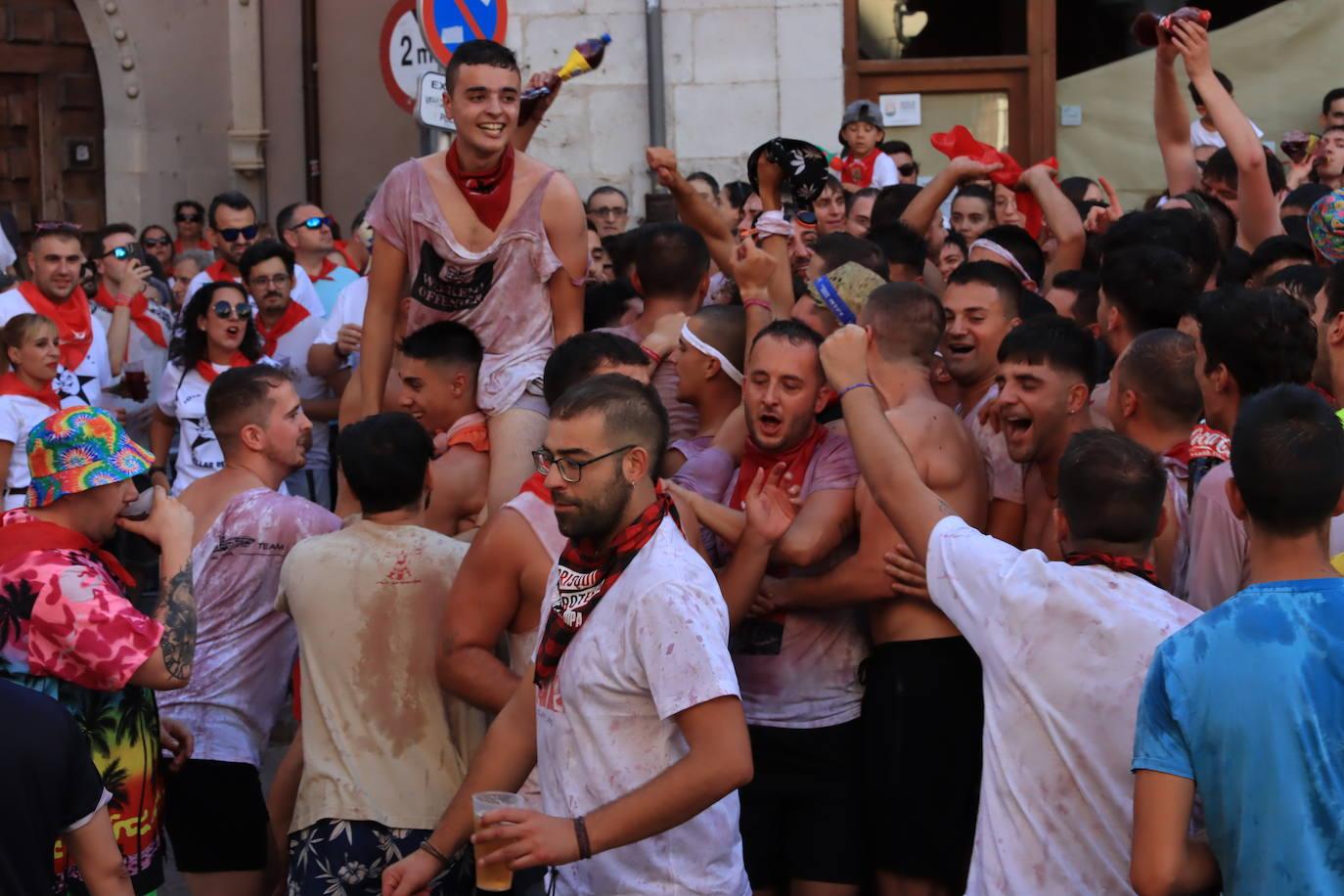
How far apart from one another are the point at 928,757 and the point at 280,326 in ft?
18.5

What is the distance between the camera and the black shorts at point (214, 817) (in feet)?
17.0

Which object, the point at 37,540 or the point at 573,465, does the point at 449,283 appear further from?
the point at 573,465

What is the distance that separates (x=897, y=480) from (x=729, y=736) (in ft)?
2.83

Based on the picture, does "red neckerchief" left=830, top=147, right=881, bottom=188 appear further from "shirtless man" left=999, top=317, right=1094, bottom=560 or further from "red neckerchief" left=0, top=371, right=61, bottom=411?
"shirtless man" left=999, top=317, right=1094, bottom=560

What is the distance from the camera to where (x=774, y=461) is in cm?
498

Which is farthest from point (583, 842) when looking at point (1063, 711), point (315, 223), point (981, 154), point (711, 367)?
point (315, 223)

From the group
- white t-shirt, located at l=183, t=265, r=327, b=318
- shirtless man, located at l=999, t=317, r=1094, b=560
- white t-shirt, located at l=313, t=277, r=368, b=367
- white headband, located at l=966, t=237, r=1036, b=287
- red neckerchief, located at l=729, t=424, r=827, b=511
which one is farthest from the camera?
white t-shirt, located at l=183, t=265, r=327, b=318

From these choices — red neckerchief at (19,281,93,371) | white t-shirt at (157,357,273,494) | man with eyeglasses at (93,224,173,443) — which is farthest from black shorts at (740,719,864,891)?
man with eyeglasses at (93,224,173,443)

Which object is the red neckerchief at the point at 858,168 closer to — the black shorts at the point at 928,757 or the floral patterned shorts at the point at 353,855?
the black shorts at the point at 928,757

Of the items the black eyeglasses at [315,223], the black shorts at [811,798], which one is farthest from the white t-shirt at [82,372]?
the black shorts at [811,798]

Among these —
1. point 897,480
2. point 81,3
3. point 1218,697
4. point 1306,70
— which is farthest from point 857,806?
point 81,3

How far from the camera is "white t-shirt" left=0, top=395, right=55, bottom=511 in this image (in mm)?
8094

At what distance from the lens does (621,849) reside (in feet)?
12.1

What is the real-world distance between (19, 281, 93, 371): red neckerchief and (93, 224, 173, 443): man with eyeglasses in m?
0.44
